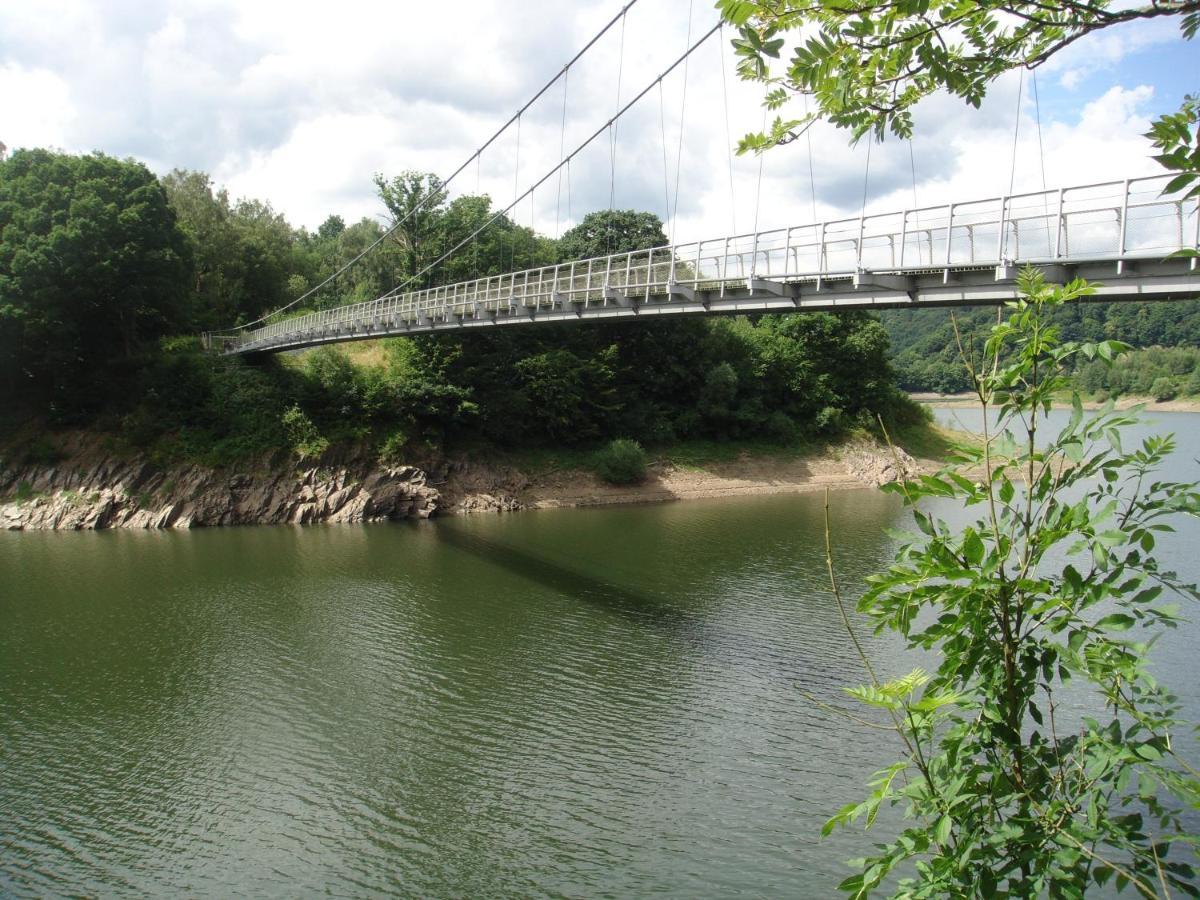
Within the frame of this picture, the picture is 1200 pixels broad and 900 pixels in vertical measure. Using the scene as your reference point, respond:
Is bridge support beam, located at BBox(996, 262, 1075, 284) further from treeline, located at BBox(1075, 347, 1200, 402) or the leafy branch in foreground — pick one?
treeline, located at BBox(1075, 347, 1200, 402)

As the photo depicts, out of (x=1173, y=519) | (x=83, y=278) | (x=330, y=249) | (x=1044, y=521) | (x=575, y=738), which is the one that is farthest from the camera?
(x=330, y=249)

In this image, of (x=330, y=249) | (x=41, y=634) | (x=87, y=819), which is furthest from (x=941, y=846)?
(x=330, y=249)

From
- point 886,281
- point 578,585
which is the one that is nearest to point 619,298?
point 886,281

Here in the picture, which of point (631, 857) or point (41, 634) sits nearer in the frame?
point (631, 857)

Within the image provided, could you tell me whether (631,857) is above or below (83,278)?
below

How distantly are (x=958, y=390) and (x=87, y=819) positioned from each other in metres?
64.6

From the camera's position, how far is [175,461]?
1163 inches

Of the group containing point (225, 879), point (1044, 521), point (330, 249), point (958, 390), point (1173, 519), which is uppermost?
point (330, 249)

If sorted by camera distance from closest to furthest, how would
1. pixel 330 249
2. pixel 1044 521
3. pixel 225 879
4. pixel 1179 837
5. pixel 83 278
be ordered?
pixel 1179 837, pixel 1044 521, pixel 225 879, pixel 83 278, pixel 330 249

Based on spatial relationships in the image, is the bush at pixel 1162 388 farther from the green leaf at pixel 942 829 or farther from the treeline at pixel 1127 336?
the green leaf at pixel 942 829

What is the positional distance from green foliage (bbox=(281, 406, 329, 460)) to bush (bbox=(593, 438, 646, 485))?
10957 mm

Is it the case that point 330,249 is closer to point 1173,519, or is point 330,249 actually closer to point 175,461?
point 175,461

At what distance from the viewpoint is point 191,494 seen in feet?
94.6

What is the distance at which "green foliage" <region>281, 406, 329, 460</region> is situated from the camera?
100ft
